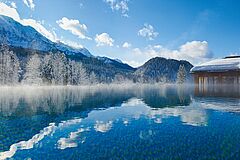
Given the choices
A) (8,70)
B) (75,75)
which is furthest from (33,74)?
(75,75)

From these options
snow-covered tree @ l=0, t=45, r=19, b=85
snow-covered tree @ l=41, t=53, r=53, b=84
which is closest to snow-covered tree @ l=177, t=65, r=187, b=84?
snow-covered tree @ l=41, t=53, r=53, b=84

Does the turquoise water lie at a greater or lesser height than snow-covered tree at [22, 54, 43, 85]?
lesser

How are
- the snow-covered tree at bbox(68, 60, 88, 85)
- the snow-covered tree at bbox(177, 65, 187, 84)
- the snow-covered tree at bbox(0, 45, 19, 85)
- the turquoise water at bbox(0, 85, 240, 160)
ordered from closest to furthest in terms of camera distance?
1. the turquoise water at bbox(0, 85, 240, 160)
2. the snow-covered tree at bbox(0, 45, 19, 85)
3. the snow-covered tree at bbox(68, 60, 88, 85)
4. the snow-covered tree at bbox(177, 65, 187, 84)

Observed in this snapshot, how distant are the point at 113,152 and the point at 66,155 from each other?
1.78 metres

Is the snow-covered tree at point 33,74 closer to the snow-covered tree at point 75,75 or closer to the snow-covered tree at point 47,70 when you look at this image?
the snow-covered tree at point 47,70

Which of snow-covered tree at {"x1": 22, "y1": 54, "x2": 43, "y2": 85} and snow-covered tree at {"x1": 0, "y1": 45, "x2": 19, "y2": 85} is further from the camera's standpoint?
snow-covered tree at {"x1": 22, "y1": 54, "x2": 43, "y2": 85}

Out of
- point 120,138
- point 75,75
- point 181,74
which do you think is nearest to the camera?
point 120,138

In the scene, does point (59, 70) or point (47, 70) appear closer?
point (47, 70)

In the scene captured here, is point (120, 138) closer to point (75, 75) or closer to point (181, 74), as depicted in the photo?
point (75, 75)

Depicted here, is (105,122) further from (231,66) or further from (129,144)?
(231,66)

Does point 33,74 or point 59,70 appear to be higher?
point 59,70

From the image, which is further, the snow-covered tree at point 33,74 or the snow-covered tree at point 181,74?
the snow-covered tree at point 181,74

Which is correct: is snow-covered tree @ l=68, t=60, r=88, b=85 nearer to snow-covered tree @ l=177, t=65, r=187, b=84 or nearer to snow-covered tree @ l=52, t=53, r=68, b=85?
snow-covered tree @ l=52, t=53, r=68, b=85

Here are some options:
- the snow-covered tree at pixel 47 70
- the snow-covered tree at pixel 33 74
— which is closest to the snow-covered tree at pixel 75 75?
the snow-covered tree at pixel 47 70
